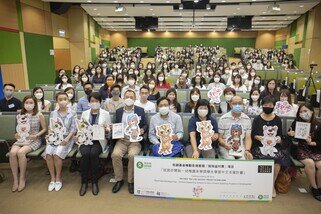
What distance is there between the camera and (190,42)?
28719 millimetres

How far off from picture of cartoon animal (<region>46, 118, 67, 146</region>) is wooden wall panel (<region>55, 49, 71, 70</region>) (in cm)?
1292

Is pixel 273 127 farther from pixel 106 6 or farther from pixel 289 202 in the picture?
pixel 106 6

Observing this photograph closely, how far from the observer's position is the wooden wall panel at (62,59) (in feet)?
50.5

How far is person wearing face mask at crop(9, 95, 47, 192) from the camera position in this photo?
3.51m

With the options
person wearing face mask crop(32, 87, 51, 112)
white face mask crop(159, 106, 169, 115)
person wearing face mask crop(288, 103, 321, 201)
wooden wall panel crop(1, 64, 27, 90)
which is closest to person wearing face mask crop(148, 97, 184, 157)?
white face mask crop(159, 106, 169, 115)

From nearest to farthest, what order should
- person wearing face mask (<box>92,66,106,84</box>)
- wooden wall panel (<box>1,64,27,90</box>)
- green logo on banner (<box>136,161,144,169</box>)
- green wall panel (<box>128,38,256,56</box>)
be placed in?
green logo on banner (<box>136,161,144,169</box>), person wearing face mask (<box>92,66,106,84</box>), wooden wall panel (<box>1,64,27,90</box>), green wall panel (<box>128,38,256,56</box>)

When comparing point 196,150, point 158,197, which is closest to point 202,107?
point 196,150

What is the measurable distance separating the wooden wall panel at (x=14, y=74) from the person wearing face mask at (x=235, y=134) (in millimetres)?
8286

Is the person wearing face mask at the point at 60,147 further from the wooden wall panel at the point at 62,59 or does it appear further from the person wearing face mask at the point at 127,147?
the wooden wall panel at the point at 62,59

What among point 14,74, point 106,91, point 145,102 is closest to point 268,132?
point 145,102

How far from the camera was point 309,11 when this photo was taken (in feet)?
50.4

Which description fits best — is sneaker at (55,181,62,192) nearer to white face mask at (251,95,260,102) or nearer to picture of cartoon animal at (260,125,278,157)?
picture of cartoon animal at (260,125,278,157)

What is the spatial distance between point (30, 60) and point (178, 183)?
393 inches

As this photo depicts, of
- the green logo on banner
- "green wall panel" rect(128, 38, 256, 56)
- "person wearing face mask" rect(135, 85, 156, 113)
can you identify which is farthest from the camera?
"green wall panel" rect(128, 38, 256, 56)
